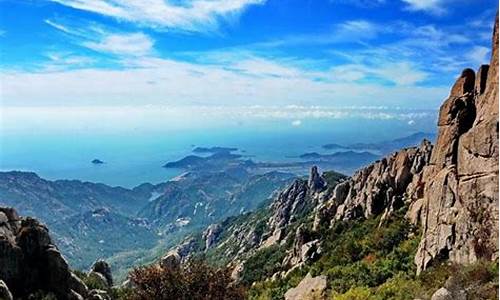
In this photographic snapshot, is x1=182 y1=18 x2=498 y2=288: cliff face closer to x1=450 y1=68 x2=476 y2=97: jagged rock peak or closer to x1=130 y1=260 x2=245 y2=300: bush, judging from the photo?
x1=450 y1=68 x2=476 y2=97: jagged rock peak

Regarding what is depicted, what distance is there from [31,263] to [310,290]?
40.7 feet

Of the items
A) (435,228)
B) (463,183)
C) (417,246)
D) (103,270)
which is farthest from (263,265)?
(463,183)

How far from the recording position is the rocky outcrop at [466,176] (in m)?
18.6

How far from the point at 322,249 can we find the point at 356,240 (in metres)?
5.61

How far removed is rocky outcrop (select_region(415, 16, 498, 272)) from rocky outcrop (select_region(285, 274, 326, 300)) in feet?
15.0

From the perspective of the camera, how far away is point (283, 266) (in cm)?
4578

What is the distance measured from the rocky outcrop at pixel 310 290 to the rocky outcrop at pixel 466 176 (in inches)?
180

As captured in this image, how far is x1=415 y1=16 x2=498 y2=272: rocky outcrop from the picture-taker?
18578 millimetres

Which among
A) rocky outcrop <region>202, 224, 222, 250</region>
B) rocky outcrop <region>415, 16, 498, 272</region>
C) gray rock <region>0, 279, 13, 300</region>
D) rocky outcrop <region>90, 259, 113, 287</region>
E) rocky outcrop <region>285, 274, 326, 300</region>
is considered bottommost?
rocky outcrop <region>202, 224, 222, 250</region>

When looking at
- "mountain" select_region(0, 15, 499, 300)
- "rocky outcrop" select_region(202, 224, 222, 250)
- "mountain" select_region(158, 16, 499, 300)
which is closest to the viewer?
"mountain" select_region(158, 16, 499, 300)

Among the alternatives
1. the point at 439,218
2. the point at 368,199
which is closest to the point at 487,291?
the point at 439,218

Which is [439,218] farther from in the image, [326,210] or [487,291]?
[326,210]

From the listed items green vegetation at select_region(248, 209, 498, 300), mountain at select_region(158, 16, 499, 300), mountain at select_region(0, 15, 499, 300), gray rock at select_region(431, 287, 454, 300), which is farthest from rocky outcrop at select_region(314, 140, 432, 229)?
gray rock at select_region(431, 287, 454, 300)

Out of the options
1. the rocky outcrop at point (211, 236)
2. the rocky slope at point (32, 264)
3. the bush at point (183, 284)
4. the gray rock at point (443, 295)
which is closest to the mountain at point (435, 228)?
the gray rock at point (443, 295)
